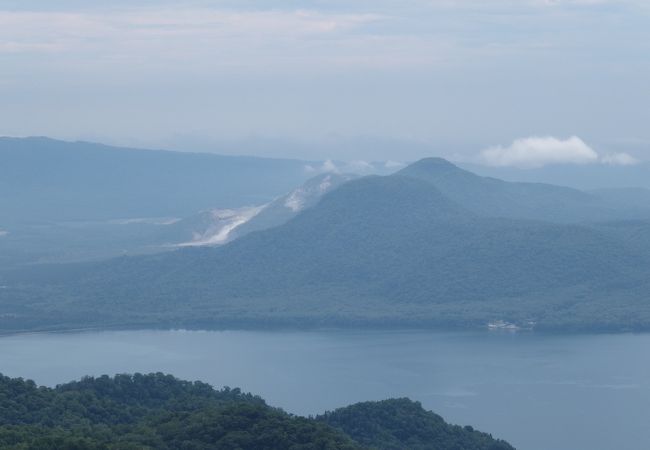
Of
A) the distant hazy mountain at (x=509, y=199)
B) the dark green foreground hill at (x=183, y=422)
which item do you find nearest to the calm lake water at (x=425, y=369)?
the dark green foreground hill at (x=183, y=422)

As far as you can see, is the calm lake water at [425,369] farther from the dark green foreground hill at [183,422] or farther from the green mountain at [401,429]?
the dark green foreground hill at [183,422]

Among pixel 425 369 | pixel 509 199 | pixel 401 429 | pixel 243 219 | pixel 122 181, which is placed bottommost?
pixel 401 429

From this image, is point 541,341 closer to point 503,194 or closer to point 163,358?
point 163,358

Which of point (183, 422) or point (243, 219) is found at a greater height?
point (243, 219)

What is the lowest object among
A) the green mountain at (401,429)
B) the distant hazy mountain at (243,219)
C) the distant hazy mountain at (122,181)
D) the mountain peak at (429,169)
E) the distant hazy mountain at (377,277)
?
the green mountain at (401,429)

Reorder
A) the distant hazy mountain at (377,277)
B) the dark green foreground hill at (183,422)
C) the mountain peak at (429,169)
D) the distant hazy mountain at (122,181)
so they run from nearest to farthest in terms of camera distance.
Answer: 1. the dark green foreground hill at (183,422)
2. the distant hazy mountain at (377,277)
3. the mountain peak at (429,169)
4. the distant hazy mountain at (122,181)

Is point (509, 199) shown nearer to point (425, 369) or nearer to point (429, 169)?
point (429, 169)

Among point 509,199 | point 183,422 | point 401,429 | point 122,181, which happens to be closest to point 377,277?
point 509,199
